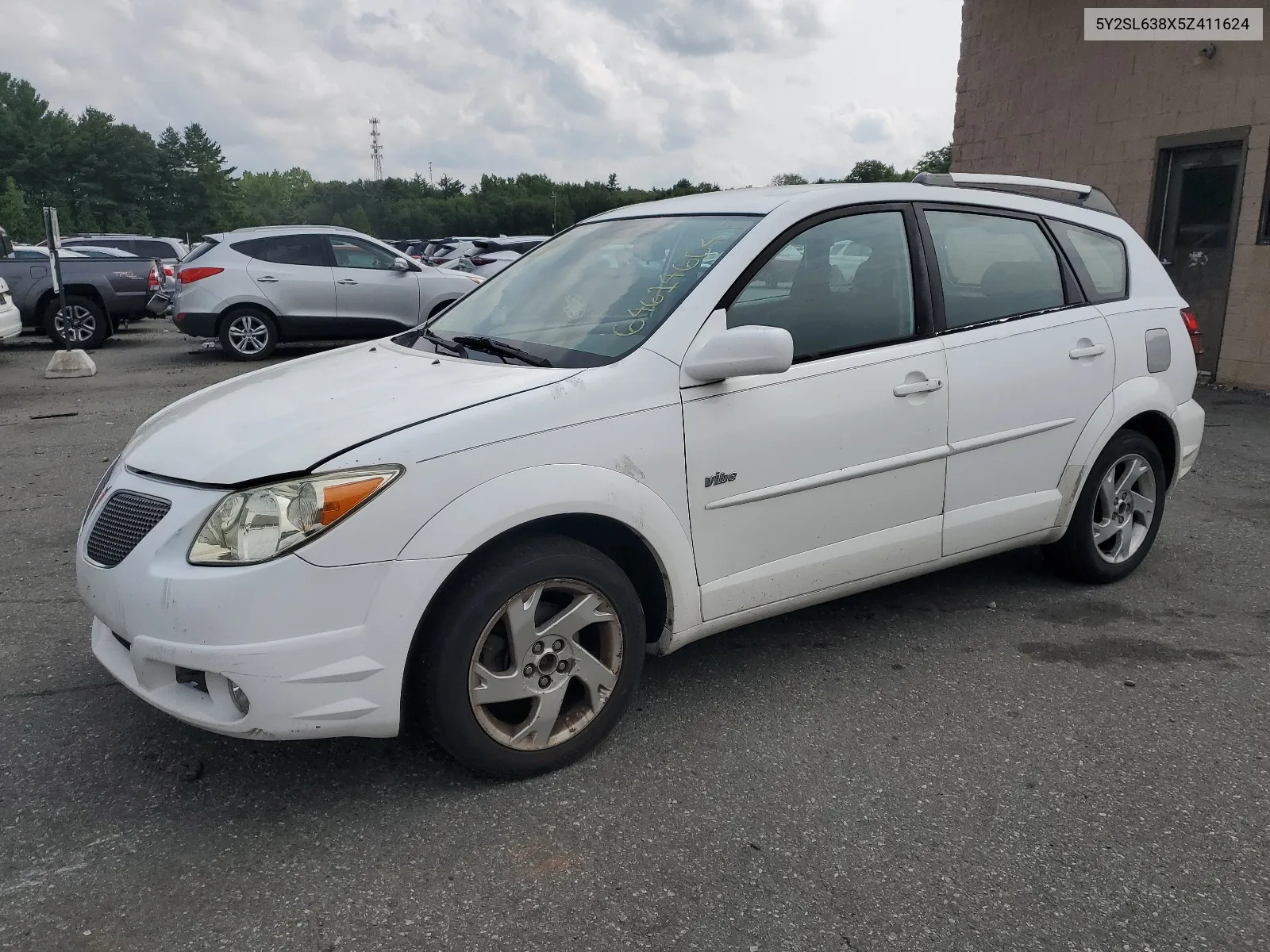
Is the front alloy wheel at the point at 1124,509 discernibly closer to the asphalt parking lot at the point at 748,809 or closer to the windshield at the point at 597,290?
the asphalt parking lot at the point at 748,809

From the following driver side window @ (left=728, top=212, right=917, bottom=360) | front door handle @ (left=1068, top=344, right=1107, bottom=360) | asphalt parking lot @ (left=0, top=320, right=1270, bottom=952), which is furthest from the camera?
front door handle @ (left=1068, top=344, right=1107, bottom=360)

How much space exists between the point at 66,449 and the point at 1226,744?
7520 mm

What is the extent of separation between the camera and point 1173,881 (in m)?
2.53

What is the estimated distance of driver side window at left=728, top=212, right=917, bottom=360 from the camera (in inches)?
134

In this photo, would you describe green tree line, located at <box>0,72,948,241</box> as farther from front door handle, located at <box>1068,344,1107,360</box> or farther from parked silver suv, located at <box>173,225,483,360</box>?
front door handle, located at <box>1068,344,1107,360</box>

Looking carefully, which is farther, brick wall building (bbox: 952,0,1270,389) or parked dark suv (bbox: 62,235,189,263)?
parked dark suv (bbox: 62,235,189,263)

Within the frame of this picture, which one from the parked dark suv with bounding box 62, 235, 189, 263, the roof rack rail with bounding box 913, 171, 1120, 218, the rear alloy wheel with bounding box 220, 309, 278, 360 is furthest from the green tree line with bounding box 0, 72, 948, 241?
the roof rack rail with bounding box 913, 171, 1120, 218

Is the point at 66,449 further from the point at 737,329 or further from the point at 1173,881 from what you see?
the point at 1173,881

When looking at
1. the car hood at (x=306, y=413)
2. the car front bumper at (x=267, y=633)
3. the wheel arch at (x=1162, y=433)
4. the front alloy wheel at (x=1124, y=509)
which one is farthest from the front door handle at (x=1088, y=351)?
the car front bumper at (x=267, y=633)

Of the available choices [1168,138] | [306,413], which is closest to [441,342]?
[306,413]

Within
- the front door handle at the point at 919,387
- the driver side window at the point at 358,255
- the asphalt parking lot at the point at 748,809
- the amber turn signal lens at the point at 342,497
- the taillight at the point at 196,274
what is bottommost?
the asphalt parking lot at the point at 748,809

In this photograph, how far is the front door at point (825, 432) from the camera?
10.6ft

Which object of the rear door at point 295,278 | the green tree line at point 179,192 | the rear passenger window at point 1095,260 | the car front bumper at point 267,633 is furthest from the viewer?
the green tree line at point 179,192

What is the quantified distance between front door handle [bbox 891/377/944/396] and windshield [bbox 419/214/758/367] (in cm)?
77
